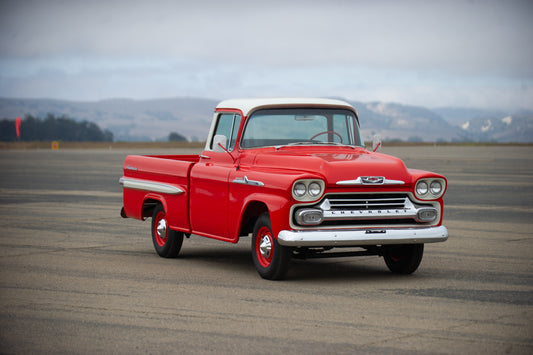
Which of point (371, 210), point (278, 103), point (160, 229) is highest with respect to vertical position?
point (278, 103)

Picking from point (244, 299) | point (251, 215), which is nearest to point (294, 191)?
point (251, 215)

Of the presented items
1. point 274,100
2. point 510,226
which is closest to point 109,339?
point 274,100

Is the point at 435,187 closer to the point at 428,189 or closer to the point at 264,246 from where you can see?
the point at 428,189

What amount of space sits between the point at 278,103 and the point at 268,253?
2.03 meters

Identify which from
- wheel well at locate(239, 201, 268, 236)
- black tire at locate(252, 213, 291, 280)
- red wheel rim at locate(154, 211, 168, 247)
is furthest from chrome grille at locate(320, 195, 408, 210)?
red wheel rim at locate(154, 211, 168, 247)

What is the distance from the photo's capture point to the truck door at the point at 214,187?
9633 millimetres

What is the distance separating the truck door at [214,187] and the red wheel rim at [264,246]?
19.1 inches

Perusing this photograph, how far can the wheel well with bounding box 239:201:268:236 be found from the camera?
9297 mm

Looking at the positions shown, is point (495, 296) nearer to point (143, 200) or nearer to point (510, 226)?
point (143, 200)

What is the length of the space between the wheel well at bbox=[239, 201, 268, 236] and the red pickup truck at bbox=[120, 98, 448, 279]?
0.01 m

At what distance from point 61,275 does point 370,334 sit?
13.7 ft

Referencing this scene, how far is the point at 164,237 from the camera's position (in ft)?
36.0

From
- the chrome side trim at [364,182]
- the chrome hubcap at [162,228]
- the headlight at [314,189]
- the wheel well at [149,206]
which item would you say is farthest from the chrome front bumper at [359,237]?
the wheel well at [149,206]

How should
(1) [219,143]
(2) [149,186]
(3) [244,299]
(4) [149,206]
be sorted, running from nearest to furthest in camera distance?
(3) [244,299], (1) [219,143], (2) [149,186], (4) [149,206]
